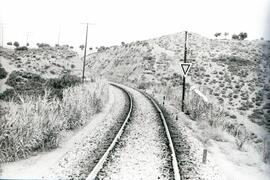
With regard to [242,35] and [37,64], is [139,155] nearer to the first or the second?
[37,64]

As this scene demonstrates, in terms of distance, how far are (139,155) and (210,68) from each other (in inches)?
1973

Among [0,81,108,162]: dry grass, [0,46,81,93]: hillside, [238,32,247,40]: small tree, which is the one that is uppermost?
[238,32,247,40]: small tree

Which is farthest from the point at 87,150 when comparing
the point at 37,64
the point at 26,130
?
the point at 37,64

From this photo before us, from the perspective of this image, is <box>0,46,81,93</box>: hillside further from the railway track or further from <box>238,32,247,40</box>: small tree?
<box>238,32,247,40</box>: small tree

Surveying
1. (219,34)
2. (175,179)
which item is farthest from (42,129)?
(219,34)

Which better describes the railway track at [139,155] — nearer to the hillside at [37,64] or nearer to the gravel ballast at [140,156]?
the gravel ballast at [140,156]

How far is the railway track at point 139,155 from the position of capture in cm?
782

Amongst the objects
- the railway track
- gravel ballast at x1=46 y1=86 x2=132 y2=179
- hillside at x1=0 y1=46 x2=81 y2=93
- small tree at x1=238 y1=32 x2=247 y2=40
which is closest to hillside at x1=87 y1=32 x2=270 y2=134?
hillside at x1=0 y1=46 x2=81 y2=93

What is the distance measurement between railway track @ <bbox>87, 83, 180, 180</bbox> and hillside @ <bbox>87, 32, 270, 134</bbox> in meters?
19.1

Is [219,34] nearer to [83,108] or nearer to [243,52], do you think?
[243,52]

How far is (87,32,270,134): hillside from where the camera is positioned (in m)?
37.4

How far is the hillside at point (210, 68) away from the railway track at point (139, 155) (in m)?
19.1

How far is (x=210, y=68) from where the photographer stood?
5716 centimetres

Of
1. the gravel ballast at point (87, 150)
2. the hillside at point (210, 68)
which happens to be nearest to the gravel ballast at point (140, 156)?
the gravel ballast at point (87, 150)
